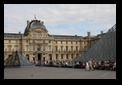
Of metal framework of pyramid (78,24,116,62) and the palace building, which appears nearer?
metal framework of pyramid (78,24,116,62)

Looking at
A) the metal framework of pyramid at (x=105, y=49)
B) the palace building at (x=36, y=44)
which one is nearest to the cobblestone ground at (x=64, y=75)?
the metal framework of pyramid at (x=105, y=49)

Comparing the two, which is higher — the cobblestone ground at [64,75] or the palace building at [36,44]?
the palace building at [36,44]

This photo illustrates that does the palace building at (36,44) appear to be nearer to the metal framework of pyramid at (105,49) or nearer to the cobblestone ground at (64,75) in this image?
the metal framework of pyramid at (105,49)

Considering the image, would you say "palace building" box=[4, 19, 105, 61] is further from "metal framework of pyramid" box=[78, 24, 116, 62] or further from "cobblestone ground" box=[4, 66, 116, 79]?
"cobblestone ground" box=[4, 66, 116, 79]

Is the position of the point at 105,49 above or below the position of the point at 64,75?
above

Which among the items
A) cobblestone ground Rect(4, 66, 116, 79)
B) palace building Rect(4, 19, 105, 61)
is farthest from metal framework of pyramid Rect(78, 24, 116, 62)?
palace building Rect(4, 19, 105, 61)

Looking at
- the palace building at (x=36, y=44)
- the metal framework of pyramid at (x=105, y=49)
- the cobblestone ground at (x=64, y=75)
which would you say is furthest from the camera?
the palace building at (x=36, y=44)

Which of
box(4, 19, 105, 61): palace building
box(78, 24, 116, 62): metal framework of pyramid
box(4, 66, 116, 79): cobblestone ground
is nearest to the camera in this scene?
box(4, 66, 116, 79): cobblestone ground

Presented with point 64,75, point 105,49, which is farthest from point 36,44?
point 64,75

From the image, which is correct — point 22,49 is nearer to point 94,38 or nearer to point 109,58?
point 94,38

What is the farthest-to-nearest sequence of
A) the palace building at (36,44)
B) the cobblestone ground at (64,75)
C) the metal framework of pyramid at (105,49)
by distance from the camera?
the palace building at (36,44) < the metal framework of pyramid at (105,49) < the cobblestone ground at (64,75)

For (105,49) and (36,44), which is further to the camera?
(36,44)

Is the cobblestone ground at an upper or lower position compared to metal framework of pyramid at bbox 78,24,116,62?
lower

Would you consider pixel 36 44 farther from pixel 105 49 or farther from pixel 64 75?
pixel 64 75
